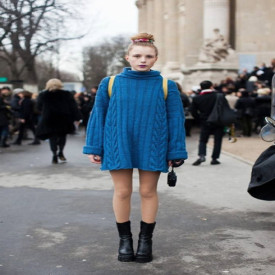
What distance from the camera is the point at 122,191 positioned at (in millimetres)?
5781

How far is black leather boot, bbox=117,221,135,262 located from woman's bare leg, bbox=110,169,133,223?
2.4 inches

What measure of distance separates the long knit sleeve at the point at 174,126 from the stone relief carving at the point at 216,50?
25.8 metres

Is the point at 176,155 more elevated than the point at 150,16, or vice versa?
the point at 150,16

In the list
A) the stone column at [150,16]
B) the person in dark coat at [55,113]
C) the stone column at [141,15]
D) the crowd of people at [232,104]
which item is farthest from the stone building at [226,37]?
the stone column at [141,15]

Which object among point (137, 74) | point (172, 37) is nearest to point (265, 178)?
point (137, 74)

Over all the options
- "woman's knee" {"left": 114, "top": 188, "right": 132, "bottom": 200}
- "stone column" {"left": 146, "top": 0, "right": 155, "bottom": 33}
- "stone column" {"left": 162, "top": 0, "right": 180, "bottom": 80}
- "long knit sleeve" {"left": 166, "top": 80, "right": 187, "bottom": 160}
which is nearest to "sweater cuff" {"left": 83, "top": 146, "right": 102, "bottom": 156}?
"woman's knee" {"left": 114, "top": 188, "right": 132, "bottom": 200}

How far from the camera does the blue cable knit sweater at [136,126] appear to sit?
5605mm

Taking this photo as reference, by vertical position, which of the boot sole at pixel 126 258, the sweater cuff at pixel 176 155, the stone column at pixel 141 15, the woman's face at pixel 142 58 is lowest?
the boot sole at pixel 126 258

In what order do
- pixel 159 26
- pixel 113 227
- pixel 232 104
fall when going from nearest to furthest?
1. pixel 113 227
2. pixel 232 104
3. pixel 159 26

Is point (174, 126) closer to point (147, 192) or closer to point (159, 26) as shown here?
point (147, 192)

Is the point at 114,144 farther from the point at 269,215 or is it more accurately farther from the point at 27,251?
the point at 269,215

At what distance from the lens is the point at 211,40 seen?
31.4 m

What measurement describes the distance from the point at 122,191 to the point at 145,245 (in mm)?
502

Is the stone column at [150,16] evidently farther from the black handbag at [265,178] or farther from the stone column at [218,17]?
the black handbag at [265,178]
